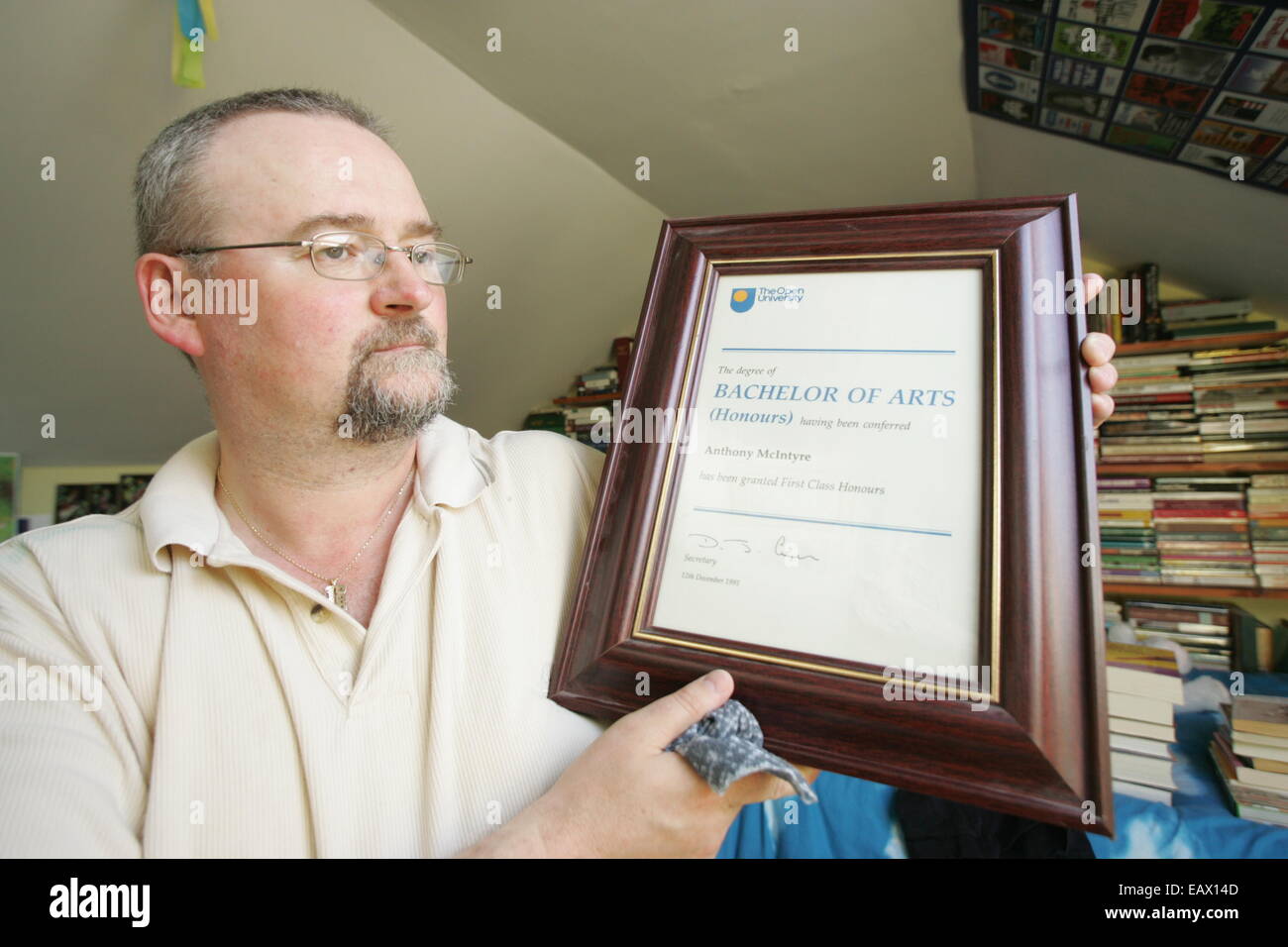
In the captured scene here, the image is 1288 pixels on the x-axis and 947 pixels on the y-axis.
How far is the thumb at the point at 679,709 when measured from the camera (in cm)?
67

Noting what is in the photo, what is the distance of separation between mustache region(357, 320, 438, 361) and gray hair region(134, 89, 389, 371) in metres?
0.31

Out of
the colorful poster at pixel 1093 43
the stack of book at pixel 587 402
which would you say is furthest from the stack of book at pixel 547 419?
the colorful poster at pixel 1093 43

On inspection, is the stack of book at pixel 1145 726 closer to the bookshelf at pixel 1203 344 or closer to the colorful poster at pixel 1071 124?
the bookshelf at pixel 1203 344

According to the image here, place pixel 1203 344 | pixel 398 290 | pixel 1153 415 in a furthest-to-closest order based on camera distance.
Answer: pixel 1153 415 → pixel 1203 344 → pixel 398 290

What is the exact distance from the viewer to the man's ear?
110 centimetres

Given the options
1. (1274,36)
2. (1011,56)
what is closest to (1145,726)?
(1274,36)

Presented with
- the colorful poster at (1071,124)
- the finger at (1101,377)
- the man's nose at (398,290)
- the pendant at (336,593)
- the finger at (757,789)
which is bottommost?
the finger at (757,789)

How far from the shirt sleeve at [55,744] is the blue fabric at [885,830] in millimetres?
1239

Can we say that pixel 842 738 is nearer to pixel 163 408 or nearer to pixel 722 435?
pixel 722 435

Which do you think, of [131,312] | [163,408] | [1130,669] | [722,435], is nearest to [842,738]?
[722,435]

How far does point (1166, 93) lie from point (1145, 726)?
1.76 metres

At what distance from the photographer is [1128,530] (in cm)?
297

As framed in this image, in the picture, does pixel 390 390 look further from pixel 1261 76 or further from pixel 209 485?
pixel 1261 76
